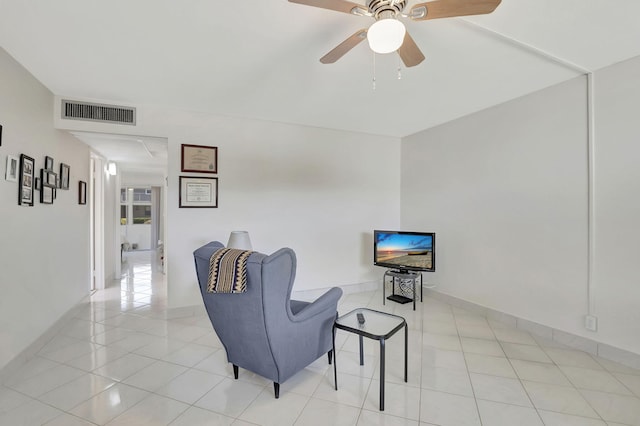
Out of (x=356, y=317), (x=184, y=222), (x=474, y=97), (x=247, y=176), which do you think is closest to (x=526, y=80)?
(x=474, y=97)

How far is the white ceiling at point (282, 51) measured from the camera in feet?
5.82

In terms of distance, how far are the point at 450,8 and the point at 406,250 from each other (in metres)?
2.96

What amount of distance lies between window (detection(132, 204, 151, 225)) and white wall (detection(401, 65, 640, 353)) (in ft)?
27.9

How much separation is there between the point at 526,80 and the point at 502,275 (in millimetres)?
2032

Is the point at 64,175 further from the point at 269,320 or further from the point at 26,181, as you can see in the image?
the point at 269,320

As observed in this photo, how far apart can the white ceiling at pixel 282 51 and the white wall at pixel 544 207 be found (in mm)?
317

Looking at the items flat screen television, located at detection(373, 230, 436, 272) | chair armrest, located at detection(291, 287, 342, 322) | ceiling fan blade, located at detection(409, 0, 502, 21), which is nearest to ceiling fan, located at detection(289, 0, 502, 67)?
ceiling fan blade, located at detection(409, 0, 502, 21)

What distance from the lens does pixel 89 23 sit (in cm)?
186

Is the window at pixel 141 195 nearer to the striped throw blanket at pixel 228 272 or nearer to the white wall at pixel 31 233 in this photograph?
the white wall at pixel 31 233

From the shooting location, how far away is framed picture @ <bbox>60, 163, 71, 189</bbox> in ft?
10.3

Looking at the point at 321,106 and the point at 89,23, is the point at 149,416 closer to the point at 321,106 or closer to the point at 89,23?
the point at 89,23

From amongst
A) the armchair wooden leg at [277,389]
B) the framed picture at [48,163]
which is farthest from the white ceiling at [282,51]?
the armchair wooden leg at [277,389]

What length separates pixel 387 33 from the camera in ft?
4.70

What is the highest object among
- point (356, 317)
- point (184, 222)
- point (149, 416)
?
point (184, 222)
